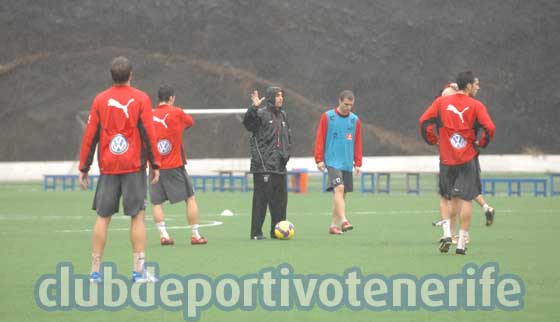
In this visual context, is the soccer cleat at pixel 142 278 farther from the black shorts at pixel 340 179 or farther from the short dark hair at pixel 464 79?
the black shorts at pixel 340 179

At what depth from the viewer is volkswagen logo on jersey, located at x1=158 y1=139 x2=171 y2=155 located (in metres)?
14.5

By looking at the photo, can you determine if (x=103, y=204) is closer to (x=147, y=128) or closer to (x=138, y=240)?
(x=138, y=240)

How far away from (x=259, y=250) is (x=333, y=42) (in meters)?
63.2

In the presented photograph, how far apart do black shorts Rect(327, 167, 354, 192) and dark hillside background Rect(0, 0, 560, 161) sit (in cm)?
5215

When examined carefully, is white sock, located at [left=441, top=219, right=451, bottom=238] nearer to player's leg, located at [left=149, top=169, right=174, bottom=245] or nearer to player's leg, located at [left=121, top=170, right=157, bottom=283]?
player's leg, located at [left=149, top=169, right=174, bottom=245]

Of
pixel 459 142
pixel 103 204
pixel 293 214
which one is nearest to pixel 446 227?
pixel 459 142

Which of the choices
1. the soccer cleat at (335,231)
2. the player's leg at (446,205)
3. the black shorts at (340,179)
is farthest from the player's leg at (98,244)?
the black shorts at (340,179)

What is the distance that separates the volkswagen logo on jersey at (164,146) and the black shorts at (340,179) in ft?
9.56

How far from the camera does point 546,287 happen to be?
9.37 meters

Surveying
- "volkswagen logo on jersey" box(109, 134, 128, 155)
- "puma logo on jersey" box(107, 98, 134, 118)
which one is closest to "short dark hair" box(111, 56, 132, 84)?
"puma logo on jersey" box(107, 98, 134, 118)

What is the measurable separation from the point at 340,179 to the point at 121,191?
7240 mm

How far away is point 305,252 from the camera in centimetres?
1275

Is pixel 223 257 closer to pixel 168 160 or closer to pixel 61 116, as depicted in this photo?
pixel 168 160

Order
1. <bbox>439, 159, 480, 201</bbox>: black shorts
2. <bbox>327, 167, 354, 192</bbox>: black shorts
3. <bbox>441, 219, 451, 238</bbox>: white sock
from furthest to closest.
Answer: <bbox>327, 167, 354, 192</bbox>: black shorts
<bbox>441, 219, 451, 238</bbox>: white sock
<bbox>439, 159, 480, 201</bbox>: black shorts
